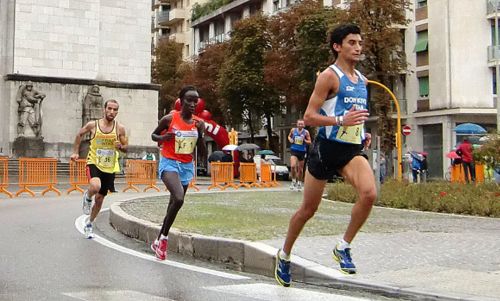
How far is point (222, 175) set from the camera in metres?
27.8

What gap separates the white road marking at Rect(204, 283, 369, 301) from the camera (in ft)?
20.0

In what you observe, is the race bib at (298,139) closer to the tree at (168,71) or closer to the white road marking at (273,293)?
the white road marking at (273,293)

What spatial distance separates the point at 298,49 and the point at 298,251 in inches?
1692

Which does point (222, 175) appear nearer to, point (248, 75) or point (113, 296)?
point (113, 296)

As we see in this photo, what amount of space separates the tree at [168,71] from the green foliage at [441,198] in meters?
51.8

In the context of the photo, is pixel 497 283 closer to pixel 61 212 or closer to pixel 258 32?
pixel 61 212

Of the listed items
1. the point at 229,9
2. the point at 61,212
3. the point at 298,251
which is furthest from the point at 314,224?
the point at 229,9

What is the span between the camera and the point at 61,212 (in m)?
15.1

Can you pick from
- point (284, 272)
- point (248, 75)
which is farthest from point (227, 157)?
point (284, 272)

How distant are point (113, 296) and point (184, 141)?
2.97 metres

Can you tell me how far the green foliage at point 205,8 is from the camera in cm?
7611

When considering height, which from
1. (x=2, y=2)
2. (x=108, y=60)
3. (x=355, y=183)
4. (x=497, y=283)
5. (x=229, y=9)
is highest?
(x=229, y=9)

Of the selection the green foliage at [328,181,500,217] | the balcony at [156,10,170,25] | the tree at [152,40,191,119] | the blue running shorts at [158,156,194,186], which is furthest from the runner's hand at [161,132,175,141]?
the balcony at [156,10,170,25]

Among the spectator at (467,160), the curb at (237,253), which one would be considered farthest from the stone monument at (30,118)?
the curb at (237,253)
